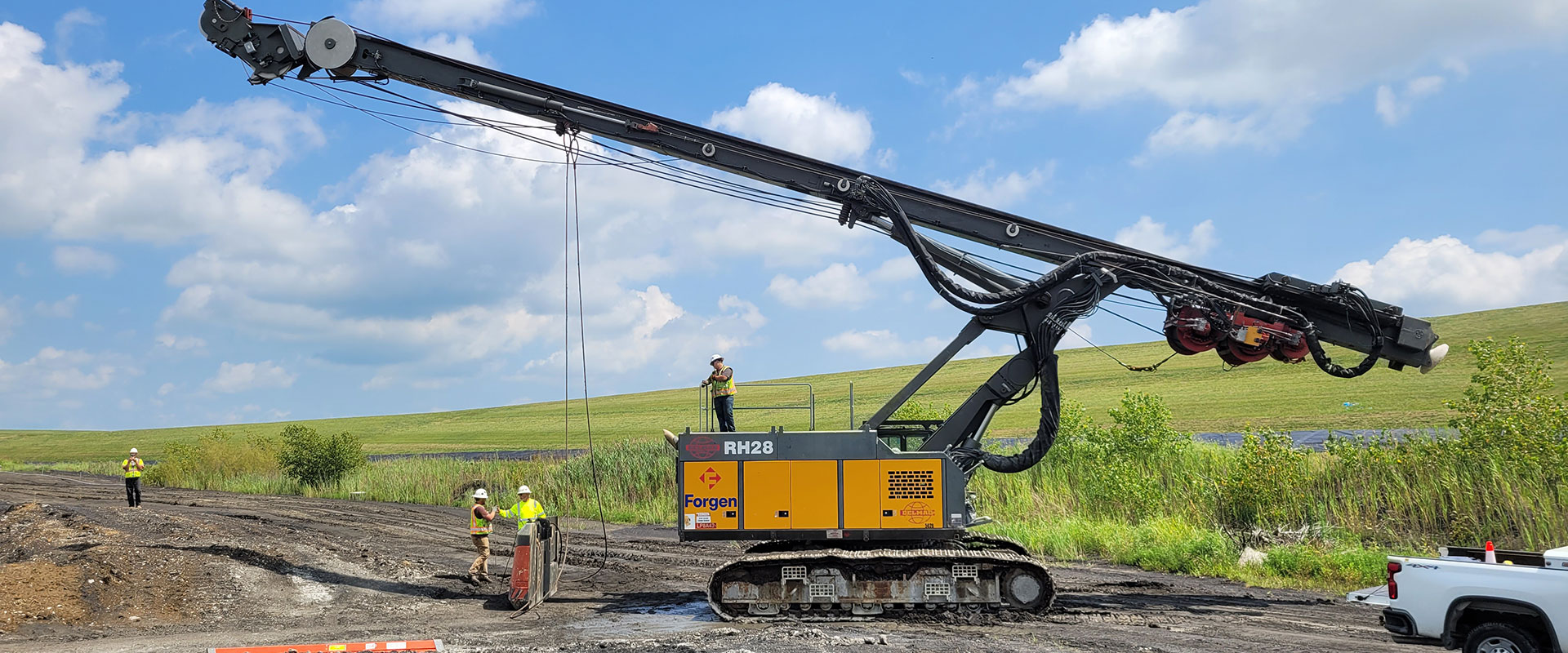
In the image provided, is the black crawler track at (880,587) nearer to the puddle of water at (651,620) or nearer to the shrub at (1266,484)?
the puddle of water at (651,620)

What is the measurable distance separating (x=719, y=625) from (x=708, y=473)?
205 cm

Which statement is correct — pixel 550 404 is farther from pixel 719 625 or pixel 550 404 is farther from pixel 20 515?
pixel 719 625

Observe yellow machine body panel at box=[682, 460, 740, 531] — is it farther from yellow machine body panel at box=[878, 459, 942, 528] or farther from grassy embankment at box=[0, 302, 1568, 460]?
grassy embankment at box=[0, 302, 1568, 460]

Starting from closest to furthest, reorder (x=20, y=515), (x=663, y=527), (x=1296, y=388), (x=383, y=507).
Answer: (x=20, y=515) < (x=663, y=527) < (x=383, y=507) < (x=1296, y=388)

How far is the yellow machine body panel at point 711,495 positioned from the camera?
13.8 m

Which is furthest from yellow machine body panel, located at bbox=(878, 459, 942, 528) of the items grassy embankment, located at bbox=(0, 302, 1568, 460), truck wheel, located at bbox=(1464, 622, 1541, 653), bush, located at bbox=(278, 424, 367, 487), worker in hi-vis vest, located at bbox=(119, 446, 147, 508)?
bush, located at bbox=(278, 424, 367, 487)

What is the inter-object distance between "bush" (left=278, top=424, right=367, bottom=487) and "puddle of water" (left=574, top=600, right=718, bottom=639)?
1285 inches

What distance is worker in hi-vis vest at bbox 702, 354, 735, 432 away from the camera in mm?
14656

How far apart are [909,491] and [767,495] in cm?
196

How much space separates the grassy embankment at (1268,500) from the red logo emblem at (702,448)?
401 inches

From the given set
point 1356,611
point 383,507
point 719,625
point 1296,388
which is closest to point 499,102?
point 719,625

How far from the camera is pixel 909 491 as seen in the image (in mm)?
13844

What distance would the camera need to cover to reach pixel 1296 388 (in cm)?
5788

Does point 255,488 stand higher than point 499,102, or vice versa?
point 499,102
